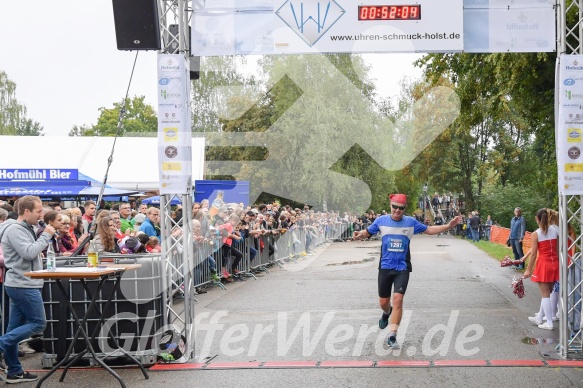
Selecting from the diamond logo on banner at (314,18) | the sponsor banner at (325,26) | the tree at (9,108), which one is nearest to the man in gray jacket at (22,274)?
the sponsor banner at (325,26)

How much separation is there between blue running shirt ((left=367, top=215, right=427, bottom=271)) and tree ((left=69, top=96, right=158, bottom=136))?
270 feet

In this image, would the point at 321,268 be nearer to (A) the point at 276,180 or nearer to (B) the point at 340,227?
(B) the point at 340,227

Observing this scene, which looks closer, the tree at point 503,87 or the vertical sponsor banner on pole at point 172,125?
the vertical sponsor banner on pole at point 172,125

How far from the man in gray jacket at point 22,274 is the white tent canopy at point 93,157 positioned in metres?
17.4

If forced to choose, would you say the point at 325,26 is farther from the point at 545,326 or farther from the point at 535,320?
the point at 535,320

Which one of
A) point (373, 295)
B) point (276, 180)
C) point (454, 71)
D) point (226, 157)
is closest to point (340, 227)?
point (276, 180)

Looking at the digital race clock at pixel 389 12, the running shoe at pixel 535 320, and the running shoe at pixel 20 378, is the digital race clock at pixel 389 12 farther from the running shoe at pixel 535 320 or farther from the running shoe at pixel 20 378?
the running shoe at pixel 20 378

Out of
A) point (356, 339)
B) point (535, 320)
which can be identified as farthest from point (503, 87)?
point (356, 339)

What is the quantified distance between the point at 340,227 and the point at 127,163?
18728 millimetres

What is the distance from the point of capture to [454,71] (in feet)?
60.0

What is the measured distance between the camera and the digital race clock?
8.97 m

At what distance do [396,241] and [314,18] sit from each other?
9.82 ft

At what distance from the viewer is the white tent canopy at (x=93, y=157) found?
2556 cm

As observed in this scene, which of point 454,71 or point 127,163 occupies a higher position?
point 454,71
